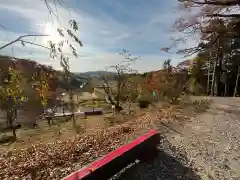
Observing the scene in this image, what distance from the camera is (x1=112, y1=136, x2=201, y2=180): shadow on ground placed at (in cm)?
405

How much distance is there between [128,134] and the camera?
20.1ft

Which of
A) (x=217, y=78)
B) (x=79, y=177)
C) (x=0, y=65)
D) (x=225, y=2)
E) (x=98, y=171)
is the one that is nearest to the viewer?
(x=79, y=177)

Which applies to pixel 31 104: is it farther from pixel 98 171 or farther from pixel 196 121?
pixel 98 171

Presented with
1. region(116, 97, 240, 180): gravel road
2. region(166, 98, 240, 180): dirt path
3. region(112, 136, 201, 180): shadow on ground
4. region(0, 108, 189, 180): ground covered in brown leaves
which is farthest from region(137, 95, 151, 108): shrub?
region(112, 136, 201, 180): shadow on ground

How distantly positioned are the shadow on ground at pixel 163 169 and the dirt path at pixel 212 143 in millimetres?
225

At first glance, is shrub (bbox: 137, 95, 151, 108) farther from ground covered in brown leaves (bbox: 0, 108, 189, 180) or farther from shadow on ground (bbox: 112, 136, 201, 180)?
shadow on ground (bbox: 112, 136, 201, 180)

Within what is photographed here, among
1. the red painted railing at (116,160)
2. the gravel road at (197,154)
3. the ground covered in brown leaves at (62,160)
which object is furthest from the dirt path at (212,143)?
the ground covered in brown leaves at (62,160)

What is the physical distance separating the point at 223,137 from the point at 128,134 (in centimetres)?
272

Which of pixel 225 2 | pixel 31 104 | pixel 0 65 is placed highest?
pixel 225 2

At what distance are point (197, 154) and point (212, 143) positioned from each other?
39.5 inches

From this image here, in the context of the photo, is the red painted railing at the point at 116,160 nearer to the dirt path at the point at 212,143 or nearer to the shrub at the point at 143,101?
the dirt path at the point at 212,143

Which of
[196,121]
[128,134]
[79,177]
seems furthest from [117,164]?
[196,121]

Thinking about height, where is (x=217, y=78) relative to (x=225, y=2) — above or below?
below

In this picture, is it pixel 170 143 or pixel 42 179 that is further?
pixel 170 143
